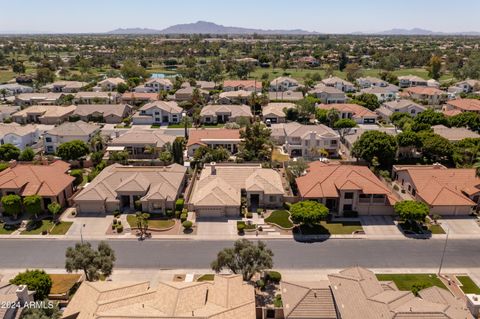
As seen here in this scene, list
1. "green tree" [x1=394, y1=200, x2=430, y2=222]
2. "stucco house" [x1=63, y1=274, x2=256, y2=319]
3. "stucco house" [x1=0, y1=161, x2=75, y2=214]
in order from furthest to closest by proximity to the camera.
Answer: "stucco house" [x1=0, y1=161, x2=75, y2=214] → "green tree" [x1=394, y1=200, x2=430, y2=222] → "stucco house" [x1=63, y1=274, x2=256, y2=319]

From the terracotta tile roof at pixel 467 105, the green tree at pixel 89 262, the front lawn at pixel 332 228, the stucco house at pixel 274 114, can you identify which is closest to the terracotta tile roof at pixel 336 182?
the front lawn at pixel 332 228

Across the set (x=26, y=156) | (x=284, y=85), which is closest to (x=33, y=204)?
(x=26, y=156)

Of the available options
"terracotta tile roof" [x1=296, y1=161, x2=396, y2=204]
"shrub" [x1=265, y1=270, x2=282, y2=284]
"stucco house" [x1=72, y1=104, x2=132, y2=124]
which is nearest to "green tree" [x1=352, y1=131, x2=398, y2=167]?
"terracotta tile roof" [x1=296, y1=161, x2=396, y2=204]

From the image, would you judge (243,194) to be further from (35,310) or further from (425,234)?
(35,310)

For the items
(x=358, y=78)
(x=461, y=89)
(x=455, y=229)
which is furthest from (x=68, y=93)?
(x=461, y=89)

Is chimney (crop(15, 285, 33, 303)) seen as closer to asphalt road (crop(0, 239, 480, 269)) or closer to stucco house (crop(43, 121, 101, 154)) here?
asphalt road (crop(0, 239, 480, 269))

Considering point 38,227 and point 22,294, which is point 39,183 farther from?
point 22,294

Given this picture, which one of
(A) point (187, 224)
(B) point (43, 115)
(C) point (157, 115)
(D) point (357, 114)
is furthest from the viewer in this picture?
(C) point (157, 115)
